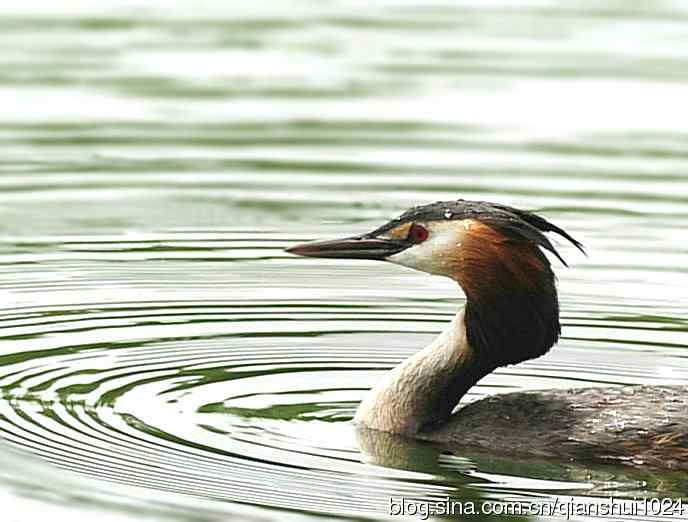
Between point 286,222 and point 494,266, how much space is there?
5078mm

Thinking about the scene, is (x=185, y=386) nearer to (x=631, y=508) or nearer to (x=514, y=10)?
(x=631, y=508)

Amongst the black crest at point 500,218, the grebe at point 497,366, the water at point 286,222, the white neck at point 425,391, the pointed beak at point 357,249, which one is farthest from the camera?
the pointed beak at point 357,249

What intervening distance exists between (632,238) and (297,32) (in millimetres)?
10105

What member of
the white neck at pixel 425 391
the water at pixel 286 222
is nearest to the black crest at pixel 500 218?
the white neck at pixel 425 391

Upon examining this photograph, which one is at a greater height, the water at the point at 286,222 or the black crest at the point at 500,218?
the black crest at the point at 500,218

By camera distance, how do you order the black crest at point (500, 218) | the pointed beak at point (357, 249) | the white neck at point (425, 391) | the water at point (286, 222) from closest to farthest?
1. the water at point (286, 222)
2. the black crest at point (500, 218)
3. the white neck at point (425, 391)
4. the pointed beak at point (357, 249)

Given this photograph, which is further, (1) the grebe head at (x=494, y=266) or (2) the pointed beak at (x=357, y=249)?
(2) the pointed beak at (x=357, y=249)

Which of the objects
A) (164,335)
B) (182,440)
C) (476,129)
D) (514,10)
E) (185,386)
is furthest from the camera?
(514,10)

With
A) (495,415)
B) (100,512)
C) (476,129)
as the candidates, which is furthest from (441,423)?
(476,129)

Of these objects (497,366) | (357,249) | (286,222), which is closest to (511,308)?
(497,366)

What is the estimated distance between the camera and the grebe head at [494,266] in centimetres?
1023

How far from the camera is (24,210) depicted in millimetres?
15539

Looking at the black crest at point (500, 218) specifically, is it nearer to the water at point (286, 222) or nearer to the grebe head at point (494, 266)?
the grebe head at point (494, 266)

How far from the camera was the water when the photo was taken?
32.4 ft
